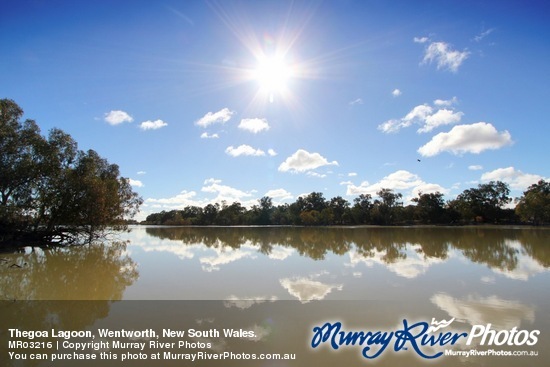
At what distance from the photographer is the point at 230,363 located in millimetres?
5738

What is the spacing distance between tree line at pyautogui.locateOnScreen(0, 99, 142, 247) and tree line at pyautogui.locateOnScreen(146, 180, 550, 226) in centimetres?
8204

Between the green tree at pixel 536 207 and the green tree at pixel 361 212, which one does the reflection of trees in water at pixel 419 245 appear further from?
the green tree at pixel 361 212

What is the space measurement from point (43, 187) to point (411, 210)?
93953 millimetres

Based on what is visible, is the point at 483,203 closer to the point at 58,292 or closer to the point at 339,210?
the point at 339,210

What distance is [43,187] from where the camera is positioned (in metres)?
29.9

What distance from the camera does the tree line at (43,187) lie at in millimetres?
26984

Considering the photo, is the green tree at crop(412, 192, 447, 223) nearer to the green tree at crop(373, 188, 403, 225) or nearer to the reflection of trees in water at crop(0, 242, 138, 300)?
the green tree at crop(373, 188, 403, 225)

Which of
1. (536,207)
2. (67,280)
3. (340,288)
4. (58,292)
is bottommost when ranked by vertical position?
(340,288)

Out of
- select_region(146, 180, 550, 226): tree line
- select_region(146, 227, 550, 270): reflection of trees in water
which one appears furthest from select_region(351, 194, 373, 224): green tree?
select_region(146, 227, 550, 270): reflection of trees in water

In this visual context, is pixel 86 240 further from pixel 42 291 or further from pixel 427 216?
pixel 427 216

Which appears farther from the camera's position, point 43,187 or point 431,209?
point 431,209

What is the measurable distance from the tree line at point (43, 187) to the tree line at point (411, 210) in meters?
82.0

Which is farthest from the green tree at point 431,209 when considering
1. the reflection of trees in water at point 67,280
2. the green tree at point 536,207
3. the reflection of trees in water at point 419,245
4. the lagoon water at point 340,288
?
the reflection of trees in water at point 67,280

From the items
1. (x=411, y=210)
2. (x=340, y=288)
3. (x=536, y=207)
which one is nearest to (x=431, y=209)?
(x=411, y=210)
